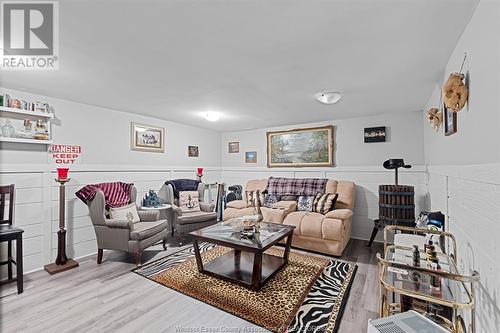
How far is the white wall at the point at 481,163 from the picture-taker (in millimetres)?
1062

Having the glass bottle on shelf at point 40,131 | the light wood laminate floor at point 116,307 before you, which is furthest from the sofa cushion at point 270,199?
the glass bottle on shelf at point 40,131

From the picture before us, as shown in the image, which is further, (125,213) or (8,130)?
(125,213)

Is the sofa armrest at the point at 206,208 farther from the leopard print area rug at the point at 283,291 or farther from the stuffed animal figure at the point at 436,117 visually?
the stuffed animal figure at the point at 436,117

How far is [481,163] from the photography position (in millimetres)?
1233

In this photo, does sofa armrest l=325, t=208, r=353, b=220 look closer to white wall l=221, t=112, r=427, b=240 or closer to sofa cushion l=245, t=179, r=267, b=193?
white wall l=221, t=112, r=427, b=240

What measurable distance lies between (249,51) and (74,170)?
2952 mm

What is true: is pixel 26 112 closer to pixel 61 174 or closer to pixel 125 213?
pixel 61 174

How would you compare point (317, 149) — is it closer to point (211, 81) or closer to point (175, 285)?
point (211, 81)

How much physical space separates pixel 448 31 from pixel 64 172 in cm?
396

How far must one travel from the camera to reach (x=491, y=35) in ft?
3.60

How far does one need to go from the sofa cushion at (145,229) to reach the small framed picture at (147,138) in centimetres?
142

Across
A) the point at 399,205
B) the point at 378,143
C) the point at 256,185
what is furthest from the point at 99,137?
the point at 378,143

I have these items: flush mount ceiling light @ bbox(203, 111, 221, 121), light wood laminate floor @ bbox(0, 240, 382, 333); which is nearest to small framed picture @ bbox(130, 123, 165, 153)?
flush mount ceiling light @ bbox(203, 111, 221, 121)

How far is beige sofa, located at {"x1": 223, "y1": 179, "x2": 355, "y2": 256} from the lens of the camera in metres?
3.15
